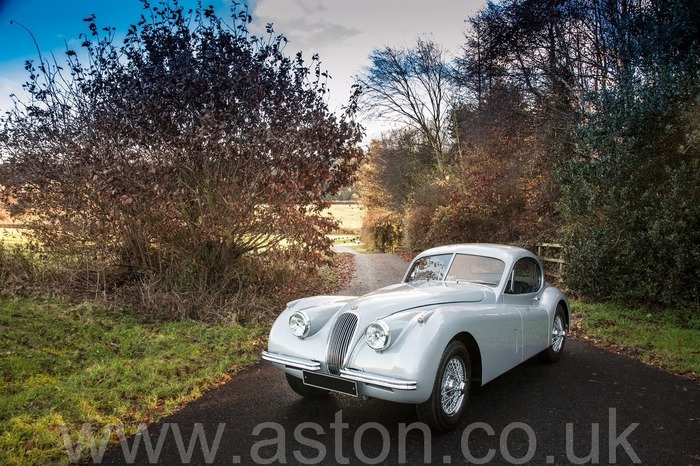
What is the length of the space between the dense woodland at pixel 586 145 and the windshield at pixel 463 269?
5.27 metres

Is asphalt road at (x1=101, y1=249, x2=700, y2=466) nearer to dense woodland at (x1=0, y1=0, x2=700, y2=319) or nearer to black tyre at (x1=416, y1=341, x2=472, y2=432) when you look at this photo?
black tyre at (x1=416, y1=341, x2=472, y2=432)

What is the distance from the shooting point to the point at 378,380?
344cm

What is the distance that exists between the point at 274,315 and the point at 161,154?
143 inches

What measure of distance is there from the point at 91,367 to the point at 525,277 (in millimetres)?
5311

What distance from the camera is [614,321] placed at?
8.11 m

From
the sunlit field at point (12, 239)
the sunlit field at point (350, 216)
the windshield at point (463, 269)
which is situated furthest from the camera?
the sunlit field at point (350, 216)

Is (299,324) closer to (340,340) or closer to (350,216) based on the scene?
(340,340)

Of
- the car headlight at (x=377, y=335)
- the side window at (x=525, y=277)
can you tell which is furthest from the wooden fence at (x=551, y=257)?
the car headlight at (x=377, y=335)

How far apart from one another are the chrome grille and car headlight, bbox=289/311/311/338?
31cm

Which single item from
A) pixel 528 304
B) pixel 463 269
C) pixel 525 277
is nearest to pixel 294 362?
pixel 463 269

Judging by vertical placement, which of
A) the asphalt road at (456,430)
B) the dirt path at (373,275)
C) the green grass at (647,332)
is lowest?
the green grass at (647,332)

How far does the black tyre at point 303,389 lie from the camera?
443cm

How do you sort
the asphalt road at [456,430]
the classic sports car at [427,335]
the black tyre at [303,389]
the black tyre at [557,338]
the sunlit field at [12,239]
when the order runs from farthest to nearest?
1. the sunlit field at [12,239]
2. the black tyre at [557,338]
3. the black tyre at [303,389]
4. the classic sports car at [427,335]
5. the asphalt road at [456,430]

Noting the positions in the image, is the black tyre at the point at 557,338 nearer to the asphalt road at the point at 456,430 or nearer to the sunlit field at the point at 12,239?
the asphalt road at the point at 456,430
